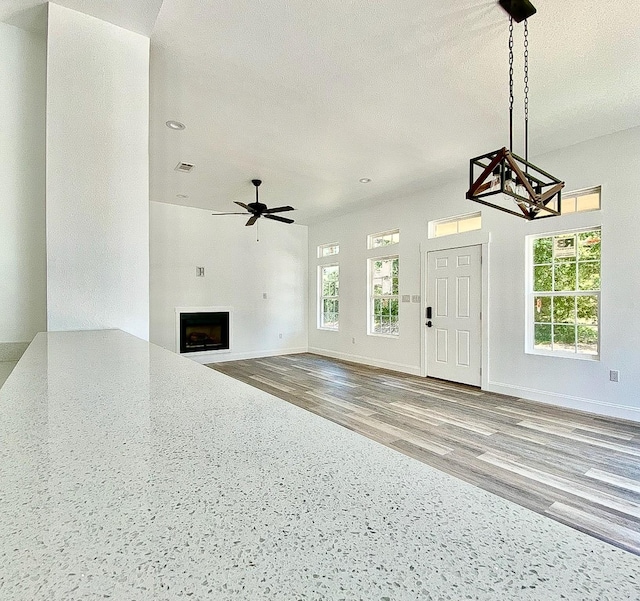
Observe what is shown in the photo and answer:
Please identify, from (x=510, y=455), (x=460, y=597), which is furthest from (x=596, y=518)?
(x=460, y=597)

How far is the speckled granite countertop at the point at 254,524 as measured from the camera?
12.1 inches

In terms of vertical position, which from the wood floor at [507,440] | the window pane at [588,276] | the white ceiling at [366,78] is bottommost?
the wood floor at [507,440]

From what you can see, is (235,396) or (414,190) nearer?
(235,396)

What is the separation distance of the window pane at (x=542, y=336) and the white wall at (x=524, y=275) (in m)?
0.15

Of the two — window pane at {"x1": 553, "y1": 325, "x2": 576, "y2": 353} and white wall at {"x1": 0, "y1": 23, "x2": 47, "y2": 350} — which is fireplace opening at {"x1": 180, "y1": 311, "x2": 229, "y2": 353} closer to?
white wall at {"x1": 0, "y1": 23, "x2": 47, "y2": 350}

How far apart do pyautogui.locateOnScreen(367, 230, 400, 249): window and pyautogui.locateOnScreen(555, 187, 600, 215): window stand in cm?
254

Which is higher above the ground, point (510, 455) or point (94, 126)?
point (94, 126)

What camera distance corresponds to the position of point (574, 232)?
13.8 ft

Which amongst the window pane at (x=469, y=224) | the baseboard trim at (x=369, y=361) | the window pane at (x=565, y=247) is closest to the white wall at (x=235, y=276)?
the baseboard trim at (x=369, y=361)

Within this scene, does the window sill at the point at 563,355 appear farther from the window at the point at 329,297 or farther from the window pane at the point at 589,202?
the window at the point at 329,297

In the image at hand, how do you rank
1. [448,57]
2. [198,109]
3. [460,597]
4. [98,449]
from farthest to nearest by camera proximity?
[198,109]
[448,57]
[98,449]
[460,597]

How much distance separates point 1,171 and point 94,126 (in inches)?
23.2

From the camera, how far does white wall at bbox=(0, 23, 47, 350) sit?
2.10 metres

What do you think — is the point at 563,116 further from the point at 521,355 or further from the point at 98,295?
the point at 98,295
